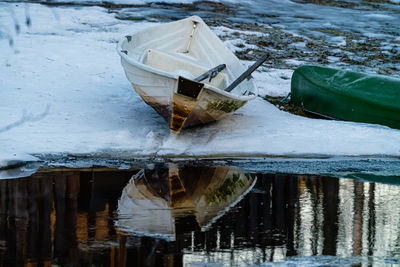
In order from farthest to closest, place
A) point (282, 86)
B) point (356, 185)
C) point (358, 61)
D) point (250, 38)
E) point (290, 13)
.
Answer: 1. point (290, 13)
2. point (250, 38)
3. point (358, 61)
4. point (282, 86)
5. point (356, 185)

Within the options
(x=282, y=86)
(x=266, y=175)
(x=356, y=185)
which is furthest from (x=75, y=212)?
(x=282, y=86)

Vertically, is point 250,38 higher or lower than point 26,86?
higher

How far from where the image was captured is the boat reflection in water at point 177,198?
623cm

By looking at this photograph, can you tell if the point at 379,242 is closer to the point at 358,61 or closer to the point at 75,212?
the point at 75,212

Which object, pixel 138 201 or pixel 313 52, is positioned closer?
pixel 138 201

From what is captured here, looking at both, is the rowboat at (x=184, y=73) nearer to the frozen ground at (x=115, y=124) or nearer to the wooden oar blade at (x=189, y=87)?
the wooden oar blade at (x=189, y=87)

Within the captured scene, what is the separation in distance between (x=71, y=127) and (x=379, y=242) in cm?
508

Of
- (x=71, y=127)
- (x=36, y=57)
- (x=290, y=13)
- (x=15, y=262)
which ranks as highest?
(x=290, y=13)

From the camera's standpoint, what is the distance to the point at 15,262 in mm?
5254

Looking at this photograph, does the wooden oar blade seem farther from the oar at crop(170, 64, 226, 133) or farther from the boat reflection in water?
the boat reflection in water

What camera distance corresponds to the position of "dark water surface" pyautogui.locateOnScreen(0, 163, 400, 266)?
5.50 metres

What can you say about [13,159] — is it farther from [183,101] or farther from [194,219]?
[194,219]

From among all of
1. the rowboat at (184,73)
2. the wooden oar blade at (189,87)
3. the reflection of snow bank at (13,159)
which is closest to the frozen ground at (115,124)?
the reflection of snow bank at (13,159)

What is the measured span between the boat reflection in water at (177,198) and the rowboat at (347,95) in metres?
3.17
